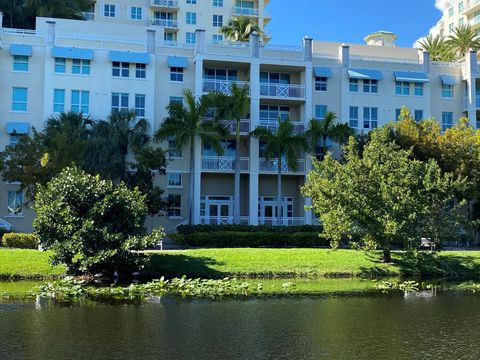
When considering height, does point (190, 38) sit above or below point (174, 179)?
above

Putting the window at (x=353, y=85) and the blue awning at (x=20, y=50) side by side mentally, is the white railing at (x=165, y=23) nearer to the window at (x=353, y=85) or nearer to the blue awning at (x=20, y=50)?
the blue awning at (x=20, y=50)

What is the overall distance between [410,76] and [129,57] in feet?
83.8

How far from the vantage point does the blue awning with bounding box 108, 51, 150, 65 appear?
4791 cm

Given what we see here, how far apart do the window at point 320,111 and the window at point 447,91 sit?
12094mm

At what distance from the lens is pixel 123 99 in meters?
48.4

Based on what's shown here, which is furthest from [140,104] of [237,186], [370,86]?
[370,86]

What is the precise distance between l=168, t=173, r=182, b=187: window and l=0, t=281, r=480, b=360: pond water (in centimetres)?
2744

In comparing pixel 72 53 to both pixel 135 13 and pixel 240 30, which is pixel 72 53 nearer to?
pixel 240 30

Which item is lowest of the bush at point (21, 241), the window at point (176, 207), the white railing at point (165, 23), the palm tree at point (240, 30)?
the bush at point (21, 241)

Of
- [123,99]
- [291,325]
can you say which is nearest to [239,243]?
[123,99]

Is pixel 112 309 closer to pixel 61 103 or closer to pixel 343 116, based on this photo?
pixel 61 103

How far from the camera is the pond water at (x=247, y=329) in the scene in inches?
546

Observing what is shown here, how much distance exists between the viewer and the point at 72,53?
47.0 m

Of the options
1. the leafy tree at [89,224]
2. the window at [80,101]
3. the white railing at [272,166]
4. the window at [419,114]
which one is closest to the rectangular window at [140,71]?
the window at [80,101]
